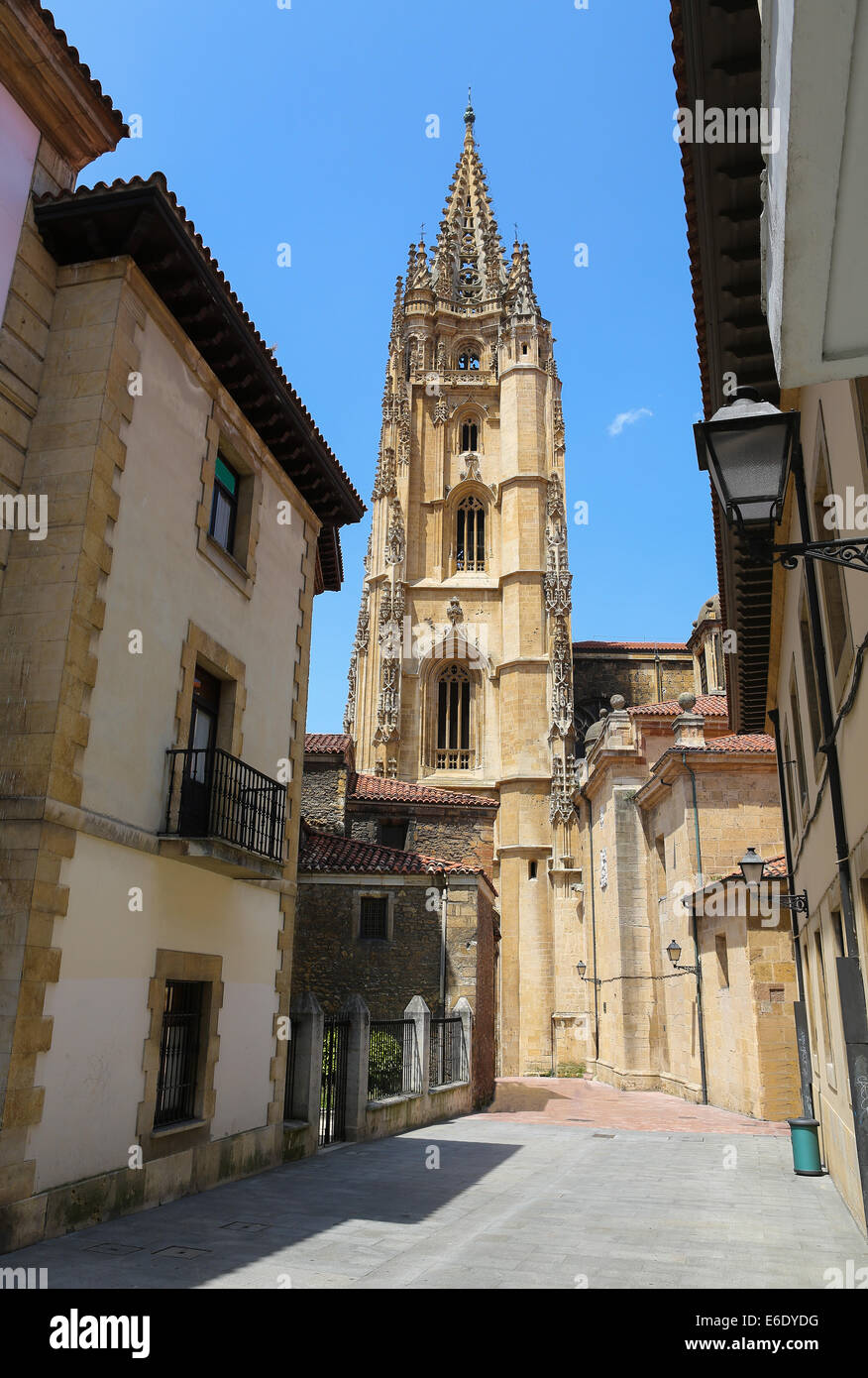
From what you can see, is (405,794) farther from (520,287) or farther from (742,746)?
(520,287)

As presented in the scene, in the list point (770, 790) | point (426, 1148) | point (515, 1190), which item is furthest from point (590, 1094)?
point (515, 1190)

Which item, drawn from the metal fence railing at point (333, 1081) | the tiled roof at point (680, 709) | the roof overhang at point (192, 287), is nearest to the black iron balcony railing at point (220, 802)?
the metal fence railing at point (333, 1081)

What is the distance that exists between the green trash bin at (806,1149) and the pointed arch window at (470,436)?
39948mm

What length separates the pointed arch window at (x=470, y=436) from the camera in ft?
155

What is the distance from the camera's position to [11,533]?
7.85 metres

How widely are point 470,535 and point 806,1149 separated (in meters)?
37.3

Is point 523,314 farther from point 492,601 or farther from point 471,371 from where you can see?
point 492,601

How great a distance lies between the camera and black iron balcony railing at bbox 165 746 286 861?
904 cm

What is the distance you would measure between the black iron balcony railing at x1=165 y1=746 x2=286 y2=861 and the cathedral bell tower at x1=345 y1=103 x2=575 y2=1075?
89.0 feet

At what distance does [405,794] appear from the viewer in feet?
111

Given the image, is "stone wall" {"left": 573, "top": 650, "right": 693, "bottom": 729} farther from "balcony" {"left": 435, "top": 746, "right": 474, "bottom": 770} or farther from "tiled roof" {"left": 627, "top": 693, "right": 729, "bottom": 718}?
"tiled roof" {"left": 627, "top": 693, "right": 729, "bottom": 718}

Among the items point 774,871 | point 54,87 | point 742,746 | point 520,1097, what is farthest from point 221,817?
point 520,1097

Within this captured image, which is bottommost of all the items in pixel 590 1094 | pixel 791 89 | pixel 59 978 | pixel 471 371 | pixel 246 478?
pixel 590 1094
